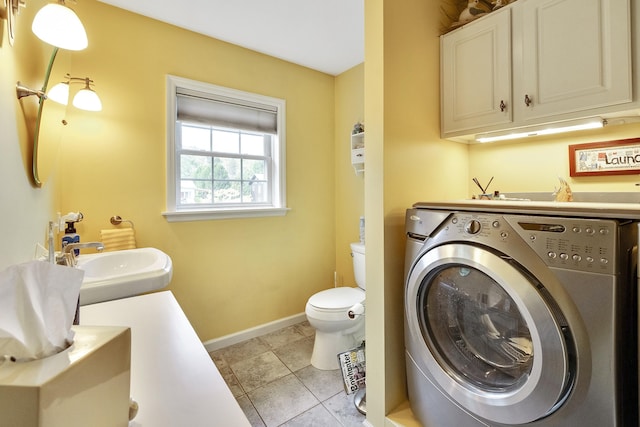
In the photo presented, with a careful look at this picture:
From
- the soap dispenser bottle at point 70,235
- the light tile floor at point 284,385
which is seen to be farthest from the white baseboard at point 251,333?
the soap dispenser bottle at point 70,235

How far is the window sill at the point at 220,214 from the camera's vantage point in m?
2.08

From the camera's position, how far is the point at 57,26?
955mm

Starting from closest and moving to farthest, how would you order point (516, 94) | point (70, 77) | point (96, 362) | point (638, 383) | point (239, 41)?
point (96, 362) → point (638, 383) → point (516, 94) → point (70, 77) → point (239, 41)

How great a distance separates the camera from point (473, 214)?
107 centimetres

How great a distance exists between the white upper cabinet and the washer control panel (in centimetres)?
59

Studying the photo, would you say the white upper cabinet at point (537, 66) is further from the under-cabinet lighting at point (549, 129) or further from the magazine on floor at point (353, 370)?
the magazine on floor at point (353, 370)

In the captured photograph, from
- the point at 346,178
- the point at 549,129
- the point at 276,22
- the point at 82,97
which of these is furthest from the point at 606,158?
the point at 82,97

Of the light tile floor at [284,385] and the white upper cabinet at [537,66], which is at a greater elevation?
the white upper cabinet at [537,66]

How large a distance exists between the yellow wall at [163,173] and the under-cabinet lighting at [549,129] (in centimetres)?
164

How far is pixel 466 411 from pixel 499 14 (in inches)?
70.0

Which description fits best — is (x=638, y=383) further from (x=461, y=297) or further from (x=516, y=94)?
(x=516, y=94)

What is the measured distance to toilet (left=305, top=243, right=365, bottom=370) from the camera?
191cm

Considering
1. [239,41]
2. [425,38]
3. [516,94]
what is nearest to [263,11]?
[239,41]

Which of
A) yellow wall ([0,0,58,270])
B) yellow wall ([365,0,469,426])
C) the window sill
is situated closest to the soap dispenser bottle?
yellow wall ([0,0,58,270])
